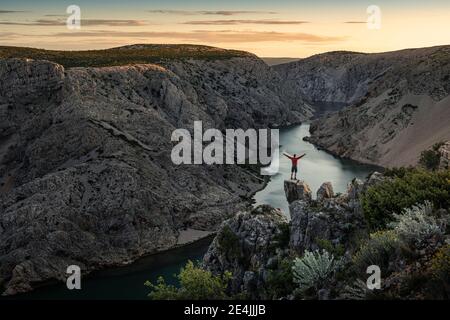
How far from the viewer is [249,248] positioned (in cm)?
2883

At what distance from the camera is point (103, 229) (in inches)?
2247

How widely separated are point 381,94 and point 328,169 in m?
37.5

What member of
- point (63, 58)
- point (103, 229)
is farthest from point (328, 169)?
point (63, 58)

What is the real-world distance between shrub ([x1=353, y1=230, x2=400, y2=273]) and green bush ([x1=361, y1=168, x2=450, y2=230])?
4035 mm

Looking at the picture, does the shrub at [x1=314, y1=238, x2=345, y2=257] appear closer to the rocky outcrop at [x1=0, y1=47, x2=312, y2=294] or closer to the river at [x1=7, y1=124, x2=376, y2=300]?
the river at [x1=7, y1=124, x2=376, y2=300]

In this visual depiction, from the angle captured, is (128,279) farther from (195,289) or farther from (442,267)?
(442,267)

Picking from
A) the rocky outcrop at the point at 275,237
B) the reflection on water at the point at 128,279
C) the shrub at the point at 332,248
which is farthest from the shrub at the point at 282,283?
the reflection on water at the point at 128,279

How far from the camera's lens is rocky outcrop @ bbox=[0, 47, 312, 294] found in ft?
174

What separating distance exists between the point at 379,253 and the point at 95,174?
49.8 metres

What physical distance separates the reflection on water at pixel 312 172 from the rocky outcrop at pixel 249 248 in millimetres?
32991

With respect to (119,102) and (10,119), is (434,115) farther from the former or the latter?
(10,119)

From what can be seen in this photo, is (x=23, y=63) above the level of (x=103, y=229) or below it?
above

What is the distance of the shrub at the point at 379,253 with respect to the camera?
1625 cm

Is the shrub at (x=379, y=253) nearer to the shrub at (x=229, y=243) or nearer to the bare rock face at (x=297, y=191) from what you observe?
the shrub at (x=229, y=243)
